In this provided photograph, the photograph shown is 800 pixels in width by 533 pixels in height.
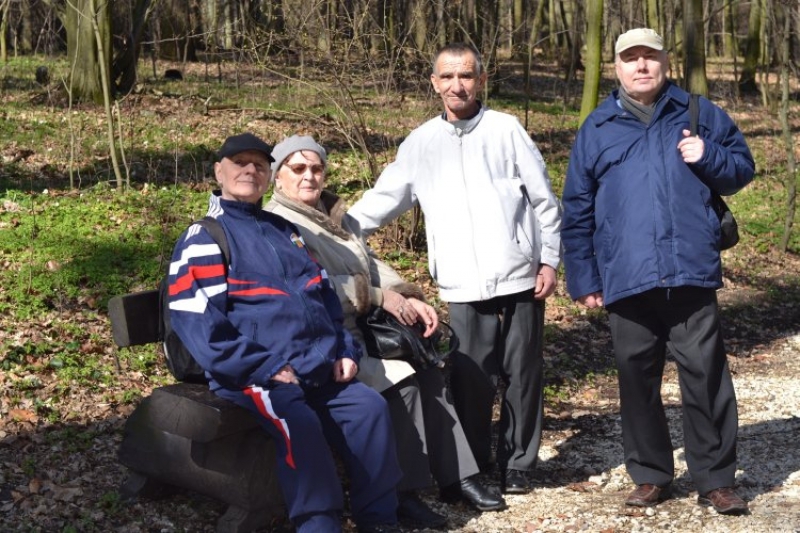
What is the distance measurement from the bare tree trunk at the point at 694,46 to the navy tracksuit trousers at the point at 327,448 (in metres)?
12.3

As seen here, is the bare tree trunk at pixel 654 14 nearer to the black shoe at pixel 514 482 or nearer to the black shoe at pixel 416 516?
the black shoe at pixel 514 482

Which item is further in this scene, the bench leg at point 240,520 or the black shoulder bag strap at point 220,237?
the bench leg at point 240,520

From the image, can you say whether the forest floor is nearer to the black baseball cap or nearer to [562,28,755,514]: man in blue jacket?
[562,28,755,514]: man in blue jacket

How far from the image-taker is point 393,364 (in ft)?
15.8

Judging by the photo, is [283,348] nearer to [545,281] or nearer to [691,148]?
[545,281]

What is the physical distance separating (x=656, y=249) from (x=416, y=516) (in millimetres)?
1583

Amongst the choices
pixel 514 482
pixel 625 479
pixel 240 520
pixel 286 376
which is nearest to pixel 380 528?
pixel 240 520

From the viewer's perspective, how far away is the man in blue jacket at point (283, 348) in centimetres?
416

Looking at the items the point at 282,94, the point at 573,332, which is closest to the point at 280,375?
the point at 573,332

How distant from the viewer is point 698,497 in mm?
4930

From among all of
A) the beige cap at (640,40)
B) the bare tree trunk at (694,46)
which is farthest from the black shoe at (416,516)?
the bare tree trunk at (694,46)

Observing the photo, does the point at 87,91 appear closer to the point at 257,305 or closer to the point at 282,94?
the point at 282,94

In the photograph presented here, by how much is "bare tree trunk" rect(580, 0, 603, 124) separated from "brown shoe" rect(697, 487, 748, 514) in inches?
394

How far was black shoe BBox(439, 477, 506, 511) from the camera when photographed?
4887 mm
